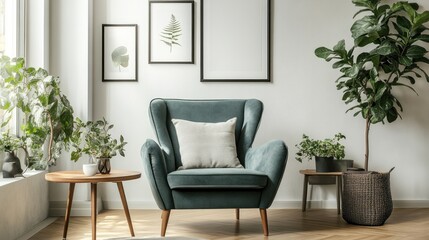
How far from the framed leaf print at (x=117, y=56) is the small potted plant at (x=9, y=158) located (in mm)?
1430

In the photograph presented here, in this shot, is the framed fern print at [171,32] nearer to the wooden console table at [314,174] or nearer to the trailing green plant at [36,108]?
the trailing green plant at [36,108]

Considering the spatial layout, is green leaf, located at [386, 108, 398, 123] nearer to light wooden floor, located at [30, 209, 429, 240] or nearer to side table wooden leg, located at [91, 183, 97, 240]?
light wooden floor, located at [30, 209, 429, 240]

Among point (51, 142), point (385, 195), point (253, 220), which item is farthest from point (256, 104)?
point (51, 142)

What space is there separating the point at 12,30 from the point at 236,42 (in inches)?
76.1

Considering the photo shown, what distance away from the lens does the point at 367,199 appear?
4.34 meters

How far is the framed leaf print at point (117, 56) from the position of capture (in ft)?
16.9

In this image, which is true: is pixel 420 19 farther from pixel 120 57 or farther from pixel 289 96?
pixel 120 57

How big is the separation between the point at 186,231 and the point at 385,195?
1.55 m

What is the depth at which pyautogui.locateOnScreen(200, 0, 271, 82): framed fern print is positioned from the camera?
5.18 metres

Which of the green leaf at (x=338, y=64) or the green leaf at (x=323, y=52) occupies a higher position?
the green leaf at (x=323, y=52)

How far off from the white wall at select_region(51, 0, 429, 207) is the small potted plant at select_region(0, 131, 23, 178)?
4.41 feet

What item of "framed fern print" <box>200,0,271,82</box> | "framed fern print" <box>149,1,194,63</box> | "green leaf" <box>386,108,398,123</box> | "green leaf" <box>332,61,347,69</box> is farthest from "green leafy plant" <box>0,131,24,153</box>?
"green leaf" <box>386,108,398,123</box>

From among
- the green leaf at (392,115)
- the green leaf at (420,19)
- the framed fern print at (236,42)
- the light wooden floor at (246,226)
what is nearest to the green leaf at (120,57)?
the framed fern print at (236,42)

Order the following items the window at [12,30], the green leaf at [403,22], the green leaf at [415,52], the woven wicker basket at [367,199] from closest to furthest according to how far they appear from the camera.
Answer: the window at [12,30] < the woven wicker basket at [367,199] < the green leaf at [415,52] < the green leaf at [403,22]
